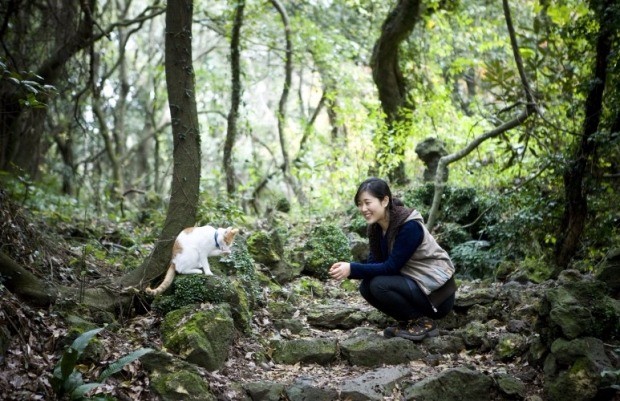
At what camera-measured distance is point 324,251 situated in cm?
817

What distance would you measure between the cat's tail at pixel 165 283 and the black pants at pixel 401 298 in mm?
1811

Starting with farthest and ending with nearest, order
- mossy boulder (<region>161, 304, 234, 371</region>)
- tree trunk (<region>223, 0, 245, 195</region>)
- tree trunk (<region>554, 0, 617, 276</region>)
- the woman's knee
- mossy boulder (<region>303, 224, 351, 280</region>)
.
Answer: tree trunk (<region>223, 0, 245, 195</region>) < mossy boulder (<region>303, 224, 351, 280</region>) < tree trunk (<region>554, 0, 617, 276</region>) < the woman's knee < mossy boulder (<region>161, 304, 234, 371</region>)

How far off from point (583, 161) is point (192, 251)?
167 inches

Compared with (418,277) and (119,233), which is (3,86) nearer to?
(119,233)

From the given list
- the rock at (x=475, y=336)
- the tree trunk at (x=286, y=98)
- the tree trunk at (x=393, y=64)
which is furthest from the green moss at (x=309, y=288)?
the tree trunk at (x=286, y=98)

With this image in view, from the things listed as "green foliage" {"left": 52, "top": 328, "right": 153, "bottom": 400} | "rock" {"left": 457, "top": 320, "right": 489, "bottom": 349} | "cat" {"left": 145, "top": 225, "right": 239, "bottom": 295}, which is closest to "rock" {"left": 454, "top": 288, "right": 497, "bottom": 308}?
"rock" {"left": 457, "top": 320, "right": 489, "bottom": 349}

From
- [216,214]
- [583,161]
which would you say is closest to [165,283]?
[216,214]

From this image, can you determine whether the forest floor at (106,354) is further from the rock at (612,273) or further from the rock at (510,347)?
the rock at (612,273)

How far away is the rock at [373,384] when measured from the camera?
4250 millimetres

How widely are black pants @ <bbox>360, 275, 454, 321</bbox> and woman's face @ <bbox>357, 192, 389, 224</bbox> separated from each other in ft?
1.94

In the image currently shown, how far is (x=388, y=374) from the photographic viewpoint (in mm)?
4535

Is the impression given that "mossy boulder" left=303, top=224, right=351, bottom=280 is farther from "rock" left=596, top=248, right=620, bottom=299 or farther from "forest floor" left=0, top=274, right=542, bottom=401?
Result: "rock" left=596, top=248, right=620, bottom=299

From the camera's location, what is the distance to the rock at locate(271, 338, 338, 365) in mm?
5008

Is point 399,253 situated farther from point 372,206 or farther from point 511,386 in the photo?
point 511,386
